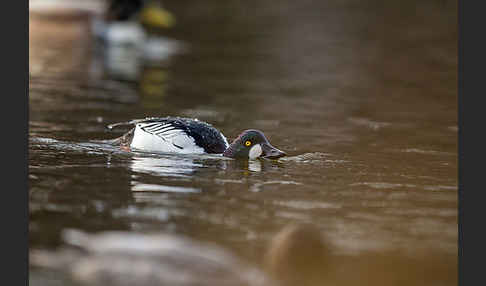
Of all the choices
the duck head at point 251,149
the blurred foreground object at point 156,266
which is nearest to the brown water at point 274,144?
the duck head at point 251,149

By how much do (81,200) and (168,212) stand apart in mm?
1087

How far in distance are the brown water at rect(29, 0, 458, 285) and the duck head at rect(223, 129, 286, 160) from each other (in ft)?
0.55

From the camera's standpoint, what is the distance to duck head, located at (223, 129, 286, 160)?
13781mm

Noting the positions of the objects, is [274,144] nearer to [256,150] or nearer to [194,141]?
[256,150]

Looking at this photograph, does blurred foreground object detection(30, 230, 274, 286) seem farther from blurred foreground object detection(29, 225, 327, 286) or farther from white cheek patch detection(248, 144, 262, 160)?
white cheek patch detection(248, 144, 262, 160)

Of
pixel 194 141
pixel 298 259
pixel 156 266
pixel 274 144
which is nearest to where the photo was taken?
pixel 156 266

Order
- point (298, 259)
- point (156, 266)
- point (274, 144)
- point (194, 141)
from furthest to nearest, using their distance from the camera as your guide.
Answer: point (274, 144) < point (194, 141) < point (298, 259) < point (156, 266)

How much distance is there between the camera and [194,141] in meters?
13.7

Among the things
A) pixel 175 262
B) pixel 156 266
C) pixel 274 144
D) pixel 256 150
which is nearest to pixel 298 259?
pixel 175 262

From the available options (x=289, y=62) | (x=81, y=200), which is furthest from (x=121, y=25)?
(x=81, y=200)

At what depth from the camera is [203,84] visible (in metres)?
22.0

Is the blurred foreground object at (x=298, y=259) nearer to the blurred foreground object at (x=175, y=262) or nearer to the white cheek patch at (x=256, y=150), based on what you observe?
the blurred foreground object at (x=175, y=262)

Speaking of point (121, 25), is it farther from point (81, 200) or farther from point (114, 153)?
point (81, 200)

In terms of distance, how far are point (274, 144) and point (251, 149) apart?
5.01ft
